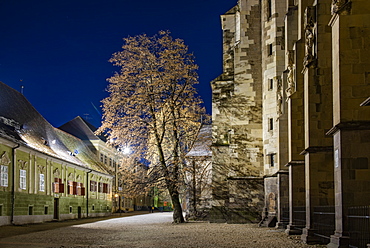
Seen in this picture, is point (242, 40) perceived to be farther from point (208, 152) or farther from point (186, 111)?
point (208, 152)

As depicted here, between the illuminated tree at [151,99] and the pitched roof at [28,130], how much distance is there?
19.3 feet

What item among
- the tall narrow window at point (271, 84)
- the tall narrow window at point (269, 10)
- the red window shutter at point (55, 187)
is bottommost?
the red window shutter at point (55, 187)

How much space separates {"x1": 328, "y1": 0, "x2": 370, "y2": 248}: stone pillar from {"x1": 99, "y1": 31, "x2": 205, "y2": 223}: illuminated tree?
731 inches

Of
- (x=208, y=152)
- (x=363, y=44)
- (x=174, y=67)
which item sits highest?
(x=174, y=67)

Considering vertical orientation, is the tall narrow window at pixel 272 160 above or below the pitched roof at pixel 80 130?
below

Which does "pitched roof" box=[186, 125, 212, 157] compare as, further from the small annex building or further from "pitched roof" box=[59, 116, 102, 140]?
"pitched roof" box=[59, 116, 102, 140]

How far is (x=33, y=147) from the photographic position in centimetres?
3372

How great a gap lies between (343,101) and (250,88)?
2064 centimetres

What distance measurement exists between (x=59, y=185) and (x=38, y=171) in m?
4.12

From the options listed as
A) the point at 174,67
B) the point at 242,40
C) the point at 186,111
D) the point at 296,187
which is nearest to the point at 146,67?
the point at 174,67

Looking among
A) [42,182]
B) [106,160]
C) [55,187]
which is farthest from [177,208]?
[106,160]

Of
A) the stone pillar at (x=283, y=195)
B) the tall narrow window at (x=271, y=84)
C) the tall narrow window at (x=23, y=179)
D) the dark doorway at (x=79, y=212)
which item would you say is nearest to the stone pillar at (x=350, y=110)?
the stone pillar at (x=283, y=195)

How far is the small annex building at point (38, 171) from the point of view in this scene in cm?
3006

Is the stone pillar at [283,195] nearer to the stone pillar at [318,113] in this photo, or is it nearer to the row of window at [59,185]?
the stone pillar at [318,113]
